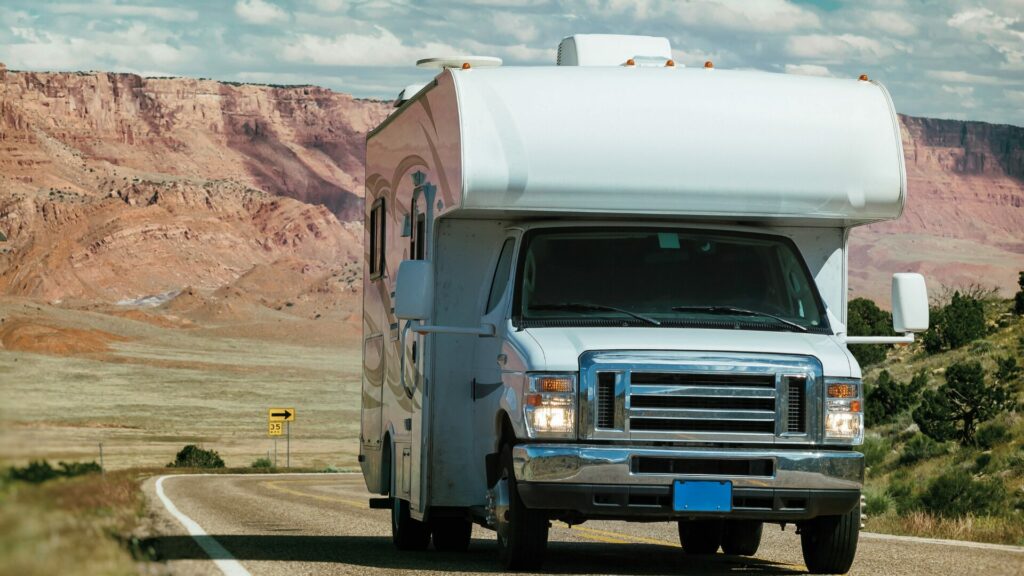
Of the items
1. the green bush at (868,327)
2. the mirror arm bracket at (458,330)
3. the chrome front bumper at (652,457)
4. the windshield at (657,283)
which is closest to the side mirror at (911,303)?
the windshield at (657,283)

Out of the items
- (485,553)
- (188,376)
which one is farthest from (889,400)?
(188,376)

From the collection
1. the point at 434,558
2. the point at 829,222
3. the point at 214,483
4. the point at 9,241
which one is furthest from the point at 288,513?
the point at 9,241

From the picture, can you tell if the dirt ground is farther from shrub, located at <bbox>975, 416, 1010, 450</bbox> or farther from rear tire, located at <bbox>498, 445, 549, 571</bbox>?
rear tire, located at <bbox>498, 445, 549, 571</bbox>

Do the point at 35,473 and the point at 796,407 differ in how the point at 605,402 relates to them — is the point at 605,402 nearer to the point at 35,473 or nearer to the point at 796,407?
the point at 796,407

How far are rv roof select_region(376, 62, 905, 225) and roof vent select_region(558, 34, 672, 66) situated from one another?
4.93ft

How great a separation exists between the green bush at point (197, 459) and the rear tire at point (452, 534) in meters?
54.4

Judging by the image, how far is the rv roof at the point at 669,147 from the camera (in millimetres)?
10852

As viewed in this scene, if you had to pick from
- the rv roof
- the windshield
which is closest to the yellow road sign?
the windshield

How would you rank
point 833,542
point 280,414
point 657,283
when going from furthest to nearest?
point 280,414
point 657,283
point 833,542

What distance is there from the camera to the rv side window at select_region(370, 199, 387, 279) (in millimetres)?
14484

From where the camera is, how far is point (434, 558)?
12789 millimetres

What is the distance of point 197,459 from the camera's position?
67312 millimetres

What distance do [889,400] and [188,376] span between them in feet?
238

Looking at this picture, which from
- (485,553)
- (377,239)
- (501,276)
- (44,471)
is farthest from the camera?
(377,239)
